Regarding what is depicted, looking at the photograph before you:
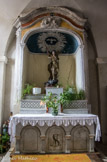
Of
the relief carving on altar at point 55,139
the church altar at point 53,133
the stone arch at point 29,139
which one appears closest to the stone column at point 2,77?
the church altar at point 53,133

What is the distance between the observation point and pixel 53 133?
15.6 feet

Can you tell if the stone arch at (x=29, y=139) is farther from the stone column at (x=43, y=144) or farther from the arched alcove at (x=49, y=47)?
the arched alcove at (x=49, y=47)

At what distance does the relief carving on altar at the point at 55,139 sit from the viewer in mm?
4680

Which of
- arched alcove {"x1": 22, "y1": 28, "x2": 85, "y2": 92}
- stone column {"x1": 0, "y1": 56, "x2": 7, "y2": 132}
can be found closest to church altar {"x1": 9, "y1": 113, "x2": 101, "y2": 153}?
stone column {"x1": 0, "y1": 56, "x2": 7, "y2": 132}

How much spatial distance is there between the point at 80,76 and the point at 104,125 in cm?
244

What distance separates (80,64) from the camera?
6.41 metres

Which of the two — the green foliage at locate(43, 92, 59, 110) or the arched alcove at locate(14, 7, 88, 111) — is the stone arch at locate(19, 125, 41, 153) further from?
the arched alcove at locate(14, 7, 88, 111)

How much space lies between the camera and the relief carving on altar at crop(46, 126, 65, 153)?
15.4 ft

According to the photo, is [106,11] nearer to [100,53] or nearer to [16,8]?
[100,53]

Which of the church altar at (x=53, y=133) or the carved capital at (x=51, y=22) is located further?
the carved capital at (x=51, y=22)

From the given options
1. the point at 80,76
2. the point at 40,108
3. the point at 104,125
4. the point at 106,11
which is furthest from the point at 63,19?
the point at 104,125

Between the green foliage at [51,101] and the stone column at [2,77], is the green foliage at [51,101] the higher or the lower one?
the lower one

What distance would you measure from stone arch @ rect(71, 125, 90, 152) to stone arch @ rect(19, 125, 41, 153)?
3.63 feet

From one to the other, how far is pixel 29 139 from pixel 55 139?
0.81 metres
